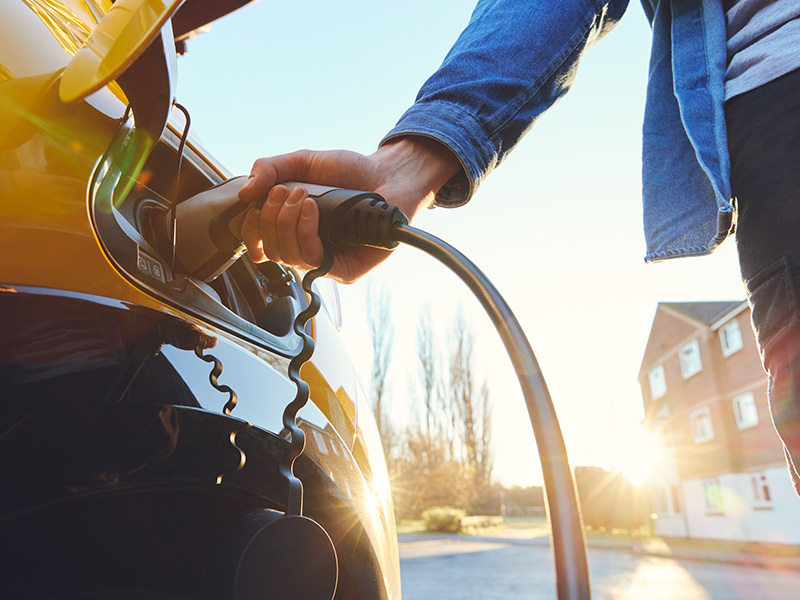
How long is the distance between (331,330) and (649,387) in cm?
3213

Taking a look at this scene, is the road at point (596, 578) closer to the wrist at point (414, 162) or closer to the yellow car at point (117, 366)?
the wrist at point (414, 162)

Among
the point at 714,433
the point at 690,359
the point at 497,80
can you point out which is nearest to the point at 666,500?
the point at 714,433

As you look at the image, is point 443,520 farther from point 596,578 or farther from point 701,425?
point 596,578

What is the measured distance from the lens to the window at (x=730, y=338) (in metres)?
21.8

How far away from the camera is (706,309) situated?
2548 centimetres

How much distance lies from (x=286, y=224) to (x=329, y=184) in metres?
0.16

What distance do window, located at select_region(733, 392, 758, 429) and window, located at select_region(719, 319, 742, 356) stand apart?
1.67m

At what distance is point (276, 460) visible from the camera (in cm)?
85

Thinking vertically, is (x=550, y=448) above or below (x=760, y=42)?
below

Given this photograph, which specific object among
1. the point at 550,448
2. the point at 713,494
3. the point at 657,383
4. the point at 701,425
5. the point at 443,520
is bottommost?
the point at 550,448

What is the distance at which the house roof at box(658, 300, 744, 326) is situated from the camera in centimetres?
2377

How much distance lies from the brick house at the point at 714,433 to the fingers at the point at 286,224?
21070 millimetres

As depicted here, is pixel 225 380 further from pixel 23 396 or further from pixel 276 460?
pixel 23 396

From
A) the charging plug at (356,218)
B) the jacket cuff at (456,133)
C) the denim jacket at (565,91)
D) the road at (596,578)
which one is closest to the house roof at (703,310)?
the road at (596,578)
